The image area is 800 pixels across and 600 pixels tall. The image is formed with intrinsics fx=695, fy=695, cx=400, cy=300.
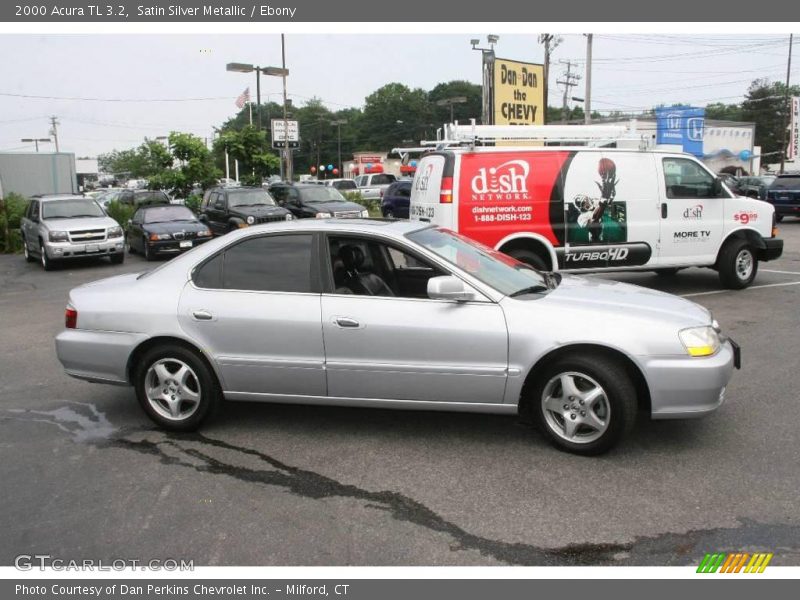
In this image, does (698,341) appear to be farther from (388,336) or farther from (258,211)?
(258,211)

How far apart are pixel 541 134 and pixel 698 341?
6.25m

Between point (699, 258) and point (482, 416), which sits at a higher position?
point (699, 258)

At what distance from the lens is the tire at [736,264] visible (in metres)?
10.3

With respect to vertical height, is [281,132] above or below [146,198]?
above

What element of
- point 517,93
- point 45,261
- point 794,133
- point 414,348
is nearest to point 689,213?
point 414,348

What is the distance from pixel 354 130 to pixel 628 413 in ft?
361

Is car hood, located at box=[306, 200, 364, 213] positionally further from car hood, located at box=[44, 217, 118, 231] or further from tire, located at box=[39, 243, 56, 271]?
tire, located at box=[39, 243, 56, 271]

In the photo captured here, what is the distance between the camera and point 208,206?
20.6 meters

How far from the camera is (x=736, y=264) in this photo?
406 inches

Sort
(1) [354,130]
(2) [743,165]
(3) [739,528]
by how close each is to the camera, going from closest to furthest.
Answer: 1. (3) [739,528]
2. (2) [743,165]
3. (1) [354,130]

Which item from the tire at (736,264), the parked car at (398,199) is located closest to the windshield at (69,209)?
the parked car at (398,199)

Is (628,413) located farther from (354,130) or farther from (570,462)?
(354,130)

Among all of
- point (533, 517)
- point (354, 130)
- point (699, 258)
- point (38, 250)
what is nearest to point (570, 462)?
point (533, 517)

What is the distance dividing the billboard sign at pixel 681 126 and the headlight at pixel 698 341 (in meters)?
31.7
